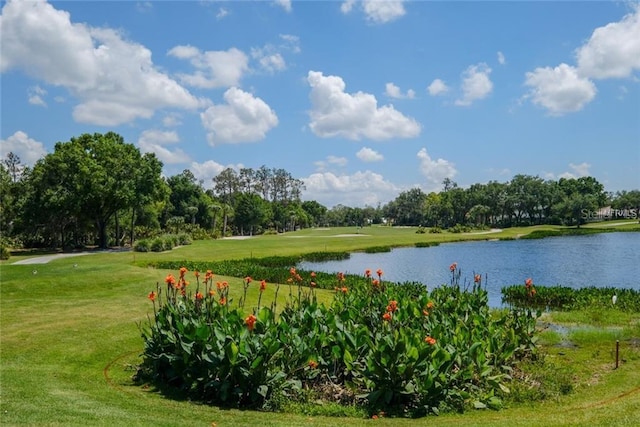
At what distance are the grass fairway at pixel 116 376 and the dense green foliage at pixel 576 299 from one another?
5.87 ft

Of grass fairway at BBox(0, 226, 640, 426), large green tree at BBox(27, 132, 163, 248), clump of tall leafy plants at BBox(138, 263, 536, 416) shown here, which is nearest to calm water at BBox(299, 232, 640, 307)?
grass fairway at BBox(0, 226, 640, 426)

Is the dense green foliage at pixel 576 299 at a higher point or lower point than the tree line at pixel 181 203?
lower

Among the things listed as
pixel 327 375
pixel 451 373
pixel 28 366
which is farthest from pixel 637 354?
pixel 28 366

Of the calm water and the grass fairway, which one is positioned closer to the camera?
the grass fairway

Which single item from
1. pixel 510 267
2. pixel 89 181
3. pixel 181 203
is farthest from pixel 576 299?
pixel 181 203

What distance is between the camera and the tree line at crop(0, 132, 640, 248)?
44812 millimetres

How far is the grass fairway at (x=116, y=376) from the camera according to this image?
21.8 ft

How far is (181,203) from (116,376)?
78394mm

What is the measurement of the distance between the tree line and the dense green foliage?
36484mm

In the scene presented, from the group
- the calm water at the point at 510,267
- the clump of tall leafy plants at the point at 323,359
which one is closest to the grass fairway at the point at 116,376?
the clump of tall leafy plants at the point at 323,359

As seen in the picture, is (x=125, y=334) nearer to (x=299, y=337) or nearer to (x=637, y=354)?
(x=299, y=337)

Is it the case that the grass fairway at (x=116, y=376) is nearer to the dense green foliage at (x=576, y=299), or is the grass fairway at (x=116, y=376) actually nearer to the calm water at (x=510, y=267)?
the dense green foliage at (x=576, y=299)

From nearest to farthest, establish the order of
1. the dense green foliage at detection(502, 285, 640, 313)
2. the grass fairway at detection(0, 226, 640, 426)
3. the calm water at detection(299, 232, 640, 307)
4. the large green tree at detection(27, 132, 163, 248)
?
the grass fairway at detection(0, 226, 640, 426)
the dense green foliage at detection(502, 285, 640, 313)
the calm water at detection(299, 232, 640, 307)
the large green tree at detection(27, 132, 163, 248)

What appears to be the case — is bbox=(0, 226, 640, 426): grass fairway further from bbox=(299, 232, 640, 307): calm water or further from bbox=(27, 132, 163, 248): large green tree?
bbox=(27, 132, 163, 248): large green tree
